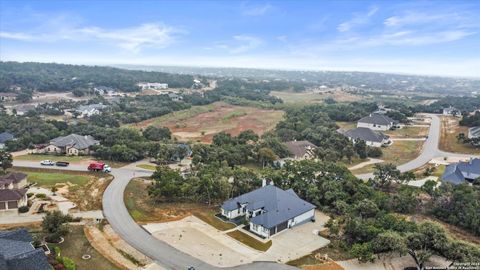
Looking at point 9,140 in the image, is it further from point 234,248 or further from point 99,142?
point 234,248

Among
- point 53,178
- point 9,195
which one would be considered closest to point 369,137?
point 53,178

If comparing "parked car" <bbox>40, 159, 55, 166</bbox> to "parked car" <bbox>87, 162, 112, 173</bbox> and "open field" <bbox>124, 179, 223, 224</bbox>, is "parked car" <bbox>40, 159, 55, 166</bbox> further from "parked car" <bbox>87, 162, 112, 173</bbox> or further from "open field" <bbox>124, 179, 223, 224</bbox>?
"open field" <bbox>124, 179, 223, 224</bbox>

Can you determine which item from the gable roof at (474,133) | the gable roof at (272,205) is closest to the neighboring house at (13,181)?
the gable roof at (272,205)

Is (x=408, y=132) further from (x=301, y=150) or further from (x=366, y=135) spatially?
(x=301, y=150)

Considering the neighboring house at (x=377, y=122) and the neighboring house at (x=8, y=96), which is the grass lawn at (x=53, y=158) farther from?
the neighboring house at (x=8, y=96)

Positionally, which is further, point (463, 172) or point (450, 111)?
point (450, 111)

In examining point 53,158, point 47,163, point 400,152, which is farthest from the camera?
point 400,152

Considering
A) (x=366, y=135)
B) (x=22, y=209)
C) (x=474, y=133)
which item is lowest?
(x=22, y=209)
